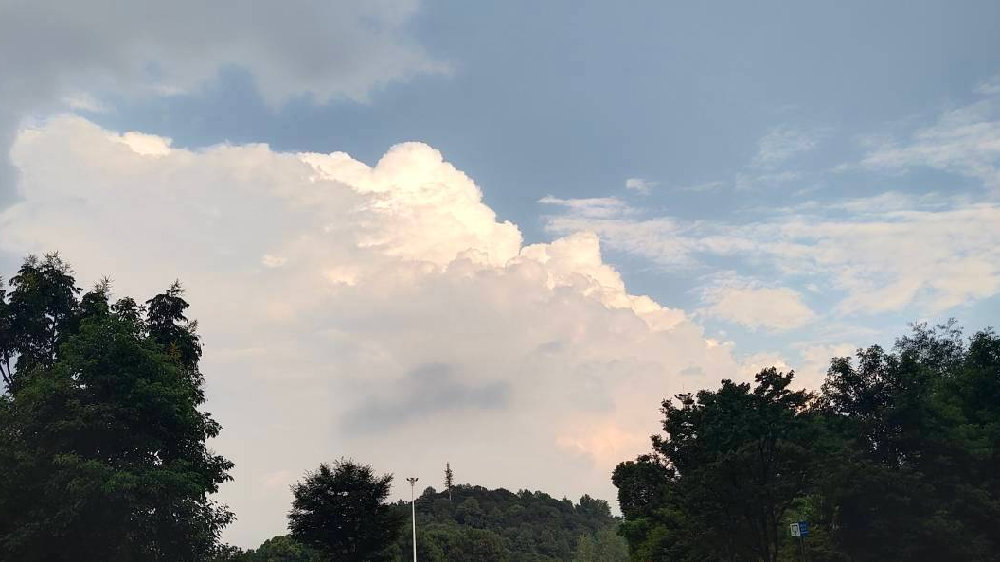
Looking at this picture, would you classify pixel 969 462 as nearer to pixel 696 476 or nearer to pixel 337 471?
pixel 696 476

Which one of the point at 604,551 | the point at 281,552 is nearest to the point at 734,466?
the point at 281,552

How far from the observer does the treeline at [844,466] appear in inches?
1774

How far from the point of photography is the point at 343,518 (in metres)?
56.7

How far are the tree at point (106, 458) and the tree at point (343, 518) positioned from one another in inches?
489

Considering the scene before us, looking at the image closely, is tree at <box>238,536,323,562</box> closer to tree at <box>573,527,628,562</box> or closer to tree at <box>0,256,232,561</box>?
tree at <box>573,527,628,562</box>

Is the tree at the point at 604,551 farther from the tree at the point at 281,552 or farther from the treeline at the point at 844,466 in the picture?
the treeline at the point at 844,466

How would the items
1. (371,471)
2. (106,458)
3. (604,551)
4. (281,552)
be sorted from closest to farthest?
(106,458) < (371,471) < (281,552) < (604,551)

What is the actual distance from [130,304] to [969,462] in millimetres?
52861

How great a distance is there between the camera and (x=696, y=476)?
154 ft

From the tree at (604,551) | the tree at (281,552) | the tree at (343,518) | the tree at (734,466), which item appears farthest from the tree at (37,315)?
the tree at (604,551)

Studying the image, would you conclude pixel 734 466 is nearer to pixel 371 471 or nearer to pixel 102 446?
pixel 371 471

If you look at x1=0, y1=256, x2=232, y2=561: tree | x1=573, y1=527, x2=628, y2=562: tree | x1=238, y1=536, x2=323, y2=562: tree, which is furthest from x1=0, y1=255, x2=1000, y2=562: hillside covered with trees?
x1=573, y1=527, x2=628, y2=562: tree

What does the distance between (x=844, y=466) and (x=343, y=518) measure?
109 ft

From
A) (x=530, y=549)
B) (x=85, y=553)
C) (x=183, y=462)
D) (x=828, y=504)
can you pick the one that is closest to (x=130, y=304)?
(x=183, y=462)
